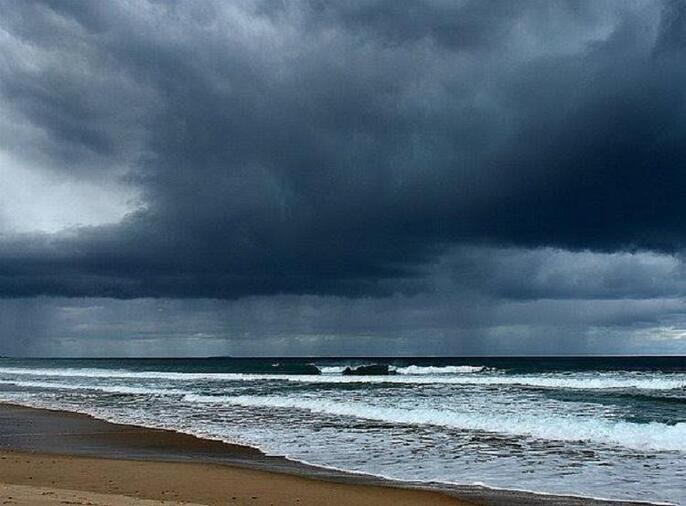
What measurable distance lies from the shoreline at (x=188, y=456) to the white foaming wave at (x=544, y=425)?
6876mm

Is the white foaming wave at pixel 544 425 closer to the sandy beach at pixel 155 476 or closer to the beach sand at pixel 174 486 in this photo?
the sandy beach at pixel 155 476

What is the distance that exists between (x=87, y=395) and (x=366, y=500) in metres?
29.9

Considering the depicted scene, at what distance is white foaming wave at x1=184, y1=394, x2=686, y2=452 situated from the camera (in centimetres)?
1667

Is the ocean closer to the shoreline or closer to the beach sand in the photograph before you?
the shoreline

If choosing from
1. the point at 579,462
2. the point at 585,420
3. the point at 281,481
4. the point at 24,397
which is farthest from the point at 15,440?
the point at 24,397

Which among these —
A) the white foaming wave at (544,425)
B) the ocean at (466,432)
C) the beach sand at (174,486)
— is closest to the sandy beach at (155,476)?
the beach sand at (174,486)

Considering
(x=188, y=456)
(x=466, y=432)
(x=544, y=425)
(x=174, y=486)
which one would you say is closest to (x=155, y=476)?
(x=174, y=486)

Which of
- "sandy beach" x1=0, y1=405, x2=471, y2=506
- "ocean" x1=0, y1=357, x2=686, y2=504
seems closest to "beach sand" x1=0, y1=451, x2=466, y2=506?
"sandy beach" x1=0, y1=405, x2=471, y2=506

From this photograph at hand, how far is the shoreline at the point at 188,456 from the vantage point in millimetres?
10469

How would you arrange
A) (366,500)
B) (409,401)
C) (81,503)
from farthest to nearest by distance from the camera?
(409,401)
(366,500)
(81,503)

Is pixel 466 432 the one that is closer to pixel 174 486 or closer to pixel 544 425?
pixel 544 425

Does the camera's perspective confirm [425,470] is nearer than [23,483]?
No

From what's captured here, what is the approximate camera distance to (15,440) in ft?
59.4

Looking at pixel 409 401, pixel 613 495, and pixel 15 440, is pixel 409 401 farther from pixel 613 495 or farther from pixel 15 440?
pixel 613 495
